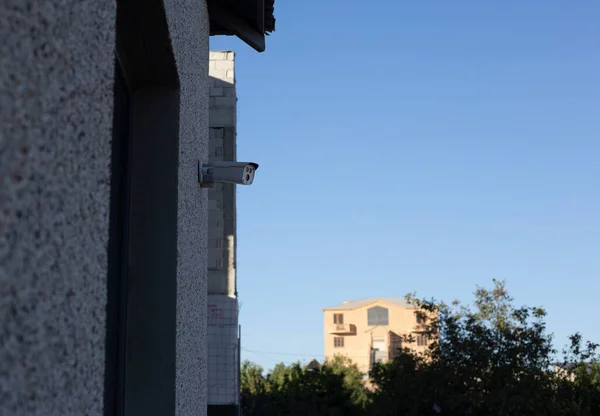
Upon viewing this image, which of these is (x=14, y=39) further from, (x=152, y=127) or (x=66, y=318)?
(x=152, y=127)

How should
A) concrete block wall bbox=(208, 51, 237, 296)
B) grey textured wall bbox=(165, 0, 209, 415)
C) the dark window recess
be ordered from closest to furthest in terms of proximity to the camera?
the dark window recess, grey textured wall bbox=(165, 0, 209, 415), concrete block wall bbox=(208, 51, 237, 296)

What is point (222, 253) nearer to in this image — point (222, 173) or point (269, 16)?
point (269, 16)

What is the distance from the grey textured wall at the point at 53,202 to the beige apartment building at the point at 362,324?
6951 cm

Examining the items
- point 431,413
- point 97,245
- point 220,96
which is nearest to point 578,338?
point 431,413

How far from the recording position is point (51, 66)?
1.23 meters

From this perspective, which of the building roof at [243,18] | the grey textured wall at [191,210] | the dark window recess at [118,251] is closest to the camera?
the dark window recess at [118,251]

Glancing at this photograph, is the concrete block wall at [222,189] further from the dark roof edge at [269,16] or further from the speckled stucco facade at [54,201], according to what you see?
the speckled stucco facade at [54,201]

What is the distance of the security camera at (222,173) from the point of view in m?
4.39

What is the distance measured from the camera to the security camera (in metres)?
4.39

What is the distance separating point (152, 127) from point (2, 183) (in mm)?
2441

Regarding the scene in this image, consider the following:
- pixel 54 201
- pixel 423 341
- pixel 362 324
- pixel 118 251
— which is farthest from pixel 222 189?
pixel 362 324

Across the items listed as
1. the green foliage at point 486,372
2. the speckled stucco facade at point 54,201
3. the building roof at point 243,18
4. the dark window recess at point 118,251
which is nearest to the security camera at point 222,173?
the dark window recess at point 118,251

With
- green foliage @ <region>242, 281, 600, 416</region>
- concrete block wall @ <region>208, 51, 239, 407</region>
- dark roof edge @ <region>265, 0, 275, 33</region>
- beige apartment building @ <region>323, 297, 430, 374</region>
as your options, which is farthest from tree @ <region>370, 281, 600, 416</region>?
beige apartment building @ <region>323, 297, 430, 374</region>

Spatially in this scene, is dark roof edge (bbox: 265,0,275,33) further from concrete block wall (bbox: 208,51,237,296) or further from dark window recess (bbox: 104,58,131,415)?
concrete block wall (bbox: 208,51,237,296)
